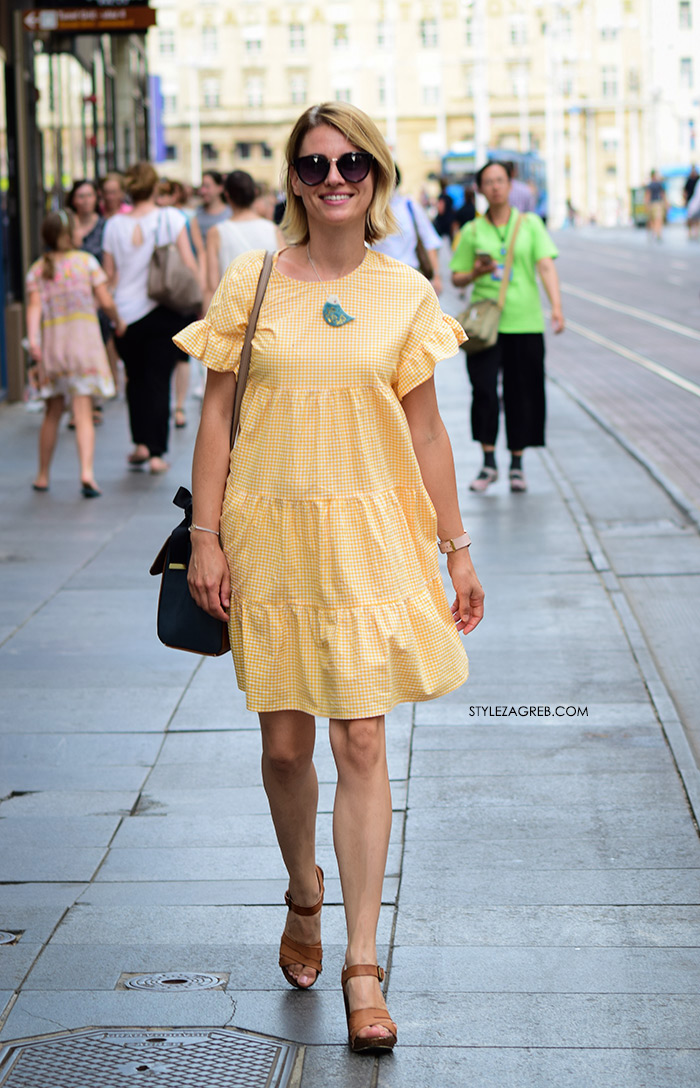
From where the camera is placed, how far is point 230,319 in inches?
133

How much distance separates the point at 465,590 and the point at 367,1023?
904 mm

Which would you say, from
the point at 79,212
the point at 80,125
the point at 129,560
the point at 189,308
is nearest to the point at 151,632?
the point at 129,560

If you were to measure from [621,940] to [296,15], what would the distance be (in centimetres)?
10821

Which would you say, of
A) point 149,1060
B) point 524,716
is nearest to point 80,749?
point 524,716

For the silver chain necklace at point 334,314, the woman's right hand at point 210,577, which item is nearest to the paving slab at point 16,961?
the woman's right hand at point 210,577

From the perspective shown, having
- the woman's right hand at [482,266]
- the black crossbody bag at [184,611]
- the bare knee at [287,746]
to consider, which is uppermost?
the woman's right hand at [482,266]

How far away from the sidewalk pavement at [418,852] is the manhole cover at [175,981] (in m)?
0.03

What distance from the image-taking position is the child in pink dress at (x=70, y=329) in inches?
399

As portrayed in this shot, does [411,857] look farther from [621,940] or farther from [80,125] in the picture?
[80,125]

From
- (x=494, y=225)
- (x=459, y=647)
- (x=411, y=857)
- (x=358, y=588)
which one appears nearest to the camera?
(x=358, y=588)

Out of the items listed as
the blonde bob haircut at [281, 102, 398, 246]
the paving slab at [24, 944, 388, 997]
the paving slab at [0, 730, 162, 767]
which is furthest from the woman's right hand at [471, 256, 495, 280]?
the paving slab at [24, 944, 388, 997]

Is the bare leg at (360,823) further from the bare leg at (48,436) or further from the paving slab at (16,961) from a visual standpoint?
the bare leg at (48,436)

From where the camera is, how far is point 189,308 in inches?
422

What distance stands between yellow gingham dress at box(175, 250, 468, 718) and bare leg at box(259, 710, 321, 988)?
0.11 meters
